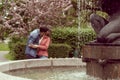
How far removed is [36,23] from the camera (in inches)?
766

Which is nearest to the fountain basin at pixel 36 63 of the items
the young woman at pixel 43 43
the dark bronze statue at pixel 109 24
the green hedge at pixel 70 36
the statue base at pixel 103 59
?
the young woman at pixel 43 43

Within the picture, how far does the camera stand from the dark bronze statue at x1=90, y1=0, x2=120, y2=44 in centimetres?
776

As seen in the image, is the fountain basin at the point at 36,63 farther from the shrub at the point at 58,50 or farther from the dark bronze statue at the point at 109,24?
the shrub at the point at 58,50

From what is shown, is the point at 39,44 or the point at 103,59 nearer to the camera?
the point at 103,59

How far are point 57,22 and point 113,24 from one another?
12.9 m

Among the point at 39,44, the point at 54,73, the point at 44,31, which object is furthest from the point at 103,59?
the point at 39,44

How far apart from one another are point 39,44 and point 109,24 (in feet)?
9.68

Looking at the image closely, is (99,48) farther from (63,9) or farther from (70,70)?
(63,9)

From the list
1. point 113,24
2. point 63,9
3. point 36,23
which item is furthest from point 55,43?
point 113,24

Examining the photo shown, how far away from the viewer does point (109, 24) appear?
25.9 feet

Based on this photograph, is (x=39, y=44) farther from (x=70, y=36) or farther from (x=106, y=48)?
(x=70, y=36)

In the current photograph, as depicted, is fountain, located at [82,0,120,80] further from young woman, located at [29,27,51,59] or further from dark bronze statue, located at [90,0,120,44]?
young woman, located at [29,27,51,59]

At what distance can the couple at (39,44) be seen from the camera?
10.4 metres

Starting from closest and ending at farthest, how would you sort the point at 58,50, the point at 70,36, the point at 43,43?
the point at 43,43 < the point at 58,50 < the point at 70,36
